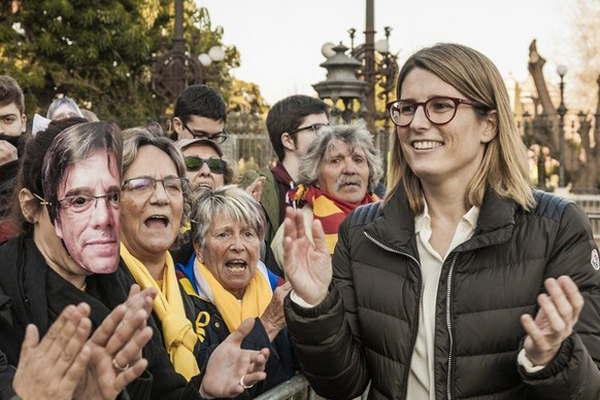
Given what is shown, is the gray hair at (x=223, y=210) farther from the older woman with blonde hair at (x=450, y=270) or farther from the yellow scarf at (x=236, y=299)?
the older woman with blonde hair at (x=450, y=270)

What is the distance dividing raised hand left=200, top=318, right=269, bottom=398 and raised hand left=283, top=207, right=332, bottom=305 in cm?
28

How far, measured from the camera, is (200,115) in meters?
5.21

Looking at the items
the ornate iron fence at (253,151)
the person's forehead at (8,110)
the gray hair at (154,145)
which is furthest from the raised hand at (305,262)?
the ornate iron fence at (253,151)

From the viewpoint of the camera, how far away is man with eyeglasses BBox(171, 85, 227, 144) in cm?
520

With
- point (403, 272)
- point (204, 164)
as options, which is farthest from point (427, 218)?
point (204, 164)

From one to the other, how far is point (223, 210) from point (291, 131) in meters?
2.04

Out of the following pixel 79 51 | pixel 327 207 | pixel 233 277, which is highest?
pixel 79 51

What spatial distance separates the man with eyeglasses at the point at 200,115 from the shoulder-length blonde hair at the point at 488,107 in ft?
8.72

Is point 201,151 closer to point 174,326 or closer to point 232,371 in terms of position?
point 174,326

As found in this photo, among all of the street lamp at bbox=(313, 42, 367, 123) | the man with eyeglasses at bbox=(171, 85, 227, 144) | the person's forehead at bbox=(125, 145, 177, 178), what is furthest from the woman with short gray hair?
the street lamp at bbox=(313, 42, 367, 123)

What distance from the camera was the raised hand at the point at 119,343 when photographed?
1.90 metres

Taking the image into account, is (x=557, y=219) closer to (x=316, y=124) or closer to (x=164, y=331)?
(x=164, y=331)

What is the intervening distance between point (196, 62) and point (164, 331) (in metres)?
15.1

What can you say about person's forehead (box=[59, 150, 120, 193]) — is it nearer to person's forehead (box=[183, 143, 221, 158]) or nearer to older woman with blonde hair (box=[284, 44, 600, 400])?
older woman with blonde hair (box=[284, 44, 600, 400])
